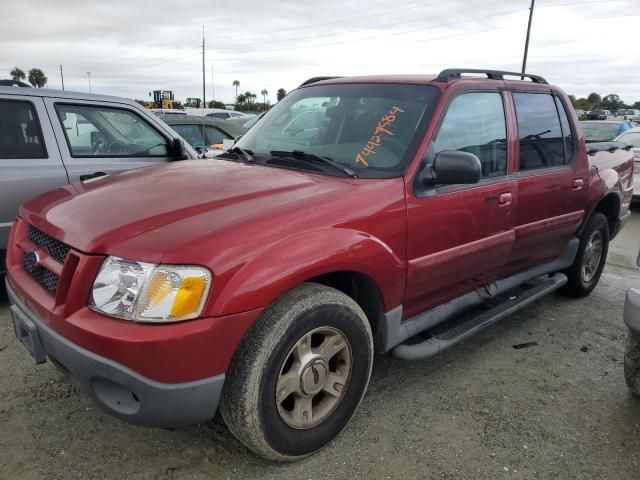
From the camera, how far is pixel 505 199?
3363 millimetres

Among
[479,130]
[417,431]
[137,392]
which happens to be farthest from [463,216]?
[137,392]

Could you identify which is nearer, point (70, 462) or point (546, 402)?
point (70, 462)

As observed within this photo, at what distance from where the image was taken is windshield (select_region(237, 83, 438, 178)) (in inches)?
114

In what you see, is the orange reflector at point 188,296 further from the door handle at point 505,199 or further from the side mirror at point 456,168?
the door handle at point 505,199

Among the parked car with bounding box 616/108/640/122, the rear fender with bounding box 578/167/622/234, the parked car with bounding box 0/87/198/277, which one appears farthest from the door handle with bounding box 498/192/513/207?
the parked car with bounding box 616/108/640/122

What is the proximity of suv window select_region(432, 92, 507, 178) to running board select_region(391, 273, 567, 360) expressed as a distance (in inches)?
36.5

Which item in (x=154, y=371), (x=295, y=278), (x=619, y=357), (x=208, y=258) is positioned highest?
(x=208, y=258)

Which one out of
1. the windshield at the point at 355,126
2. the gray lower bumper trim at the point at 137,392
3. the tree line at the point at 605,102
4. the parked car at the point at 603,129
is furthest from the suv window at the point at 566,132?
the tree line at the point at 605,102

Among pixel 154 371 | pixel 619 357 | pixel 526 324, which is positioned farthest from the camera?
pixel 526 324

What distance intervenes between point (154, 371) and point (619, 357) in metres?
3.28

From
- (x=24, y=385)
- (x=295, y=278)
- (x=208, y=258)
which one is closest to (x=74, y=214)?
(x=208, y=258)

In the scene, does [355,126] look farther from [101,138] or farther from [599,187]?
[101,138]

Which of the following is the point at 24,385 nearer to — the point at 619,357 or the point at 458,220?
the point at 458,220

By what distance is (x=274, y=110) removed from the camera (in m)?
3.84
